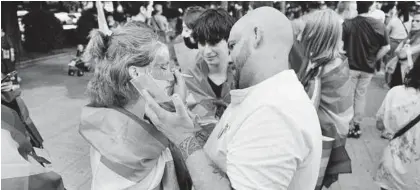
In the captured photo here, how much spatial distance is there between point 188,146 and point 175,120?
11 cm

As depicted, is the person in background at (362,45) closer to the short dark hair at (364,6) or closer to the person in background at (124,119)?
the short dark hair at (364,6)

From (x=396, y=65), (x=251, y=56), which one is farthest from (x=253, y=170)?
(x=396, y=65)

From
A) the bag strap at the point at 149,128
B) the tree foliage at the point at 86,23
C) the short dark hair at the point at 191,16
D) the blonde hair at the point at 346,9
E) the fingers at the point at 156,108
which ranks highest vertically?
the fingers at the point at 156,108

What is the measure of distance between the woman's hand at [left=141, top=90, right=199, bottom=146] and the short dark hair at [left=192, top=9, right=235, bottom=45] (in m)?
1.33

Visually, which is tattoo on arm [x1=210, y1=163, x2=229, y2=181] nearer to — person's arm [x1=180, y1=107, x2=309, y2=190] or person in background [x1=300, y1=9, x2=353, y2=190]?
person's arm [x1=180, y1=107, x2=309, y2=190]

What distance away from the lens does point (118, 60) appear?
5.61 ft

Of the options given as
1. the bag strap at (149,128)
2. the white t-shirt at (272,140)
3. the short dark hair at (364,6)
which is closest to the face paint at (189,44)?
the bag strap at (149,128)

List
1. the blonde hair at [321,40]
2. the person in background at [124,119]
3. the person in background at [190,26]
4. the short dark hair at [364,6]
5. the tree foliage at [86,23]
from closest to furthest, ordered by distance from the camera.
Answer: the person in background at [124,119]
the blonde hair at [321,40]
the person in background at [190,26]
the short dark hair at [364,6]
the tree foliage at [86,23]

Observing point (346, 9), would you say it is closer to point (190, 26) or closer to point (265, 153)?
point (190, 26)

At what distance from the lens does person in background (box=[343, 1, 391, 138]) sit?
203 inches

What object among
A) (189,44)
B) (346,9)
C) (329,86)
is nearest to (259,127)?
(329,86)

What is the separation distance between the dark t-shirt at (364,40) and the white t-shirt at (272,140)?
4316 millimetres

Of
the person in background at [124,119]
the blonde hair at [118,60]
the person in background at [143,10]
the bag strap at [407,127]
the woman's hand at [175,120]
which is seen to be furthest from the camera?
the person in background at [143,10]

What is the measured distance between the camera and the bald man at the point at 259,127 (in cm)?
109
